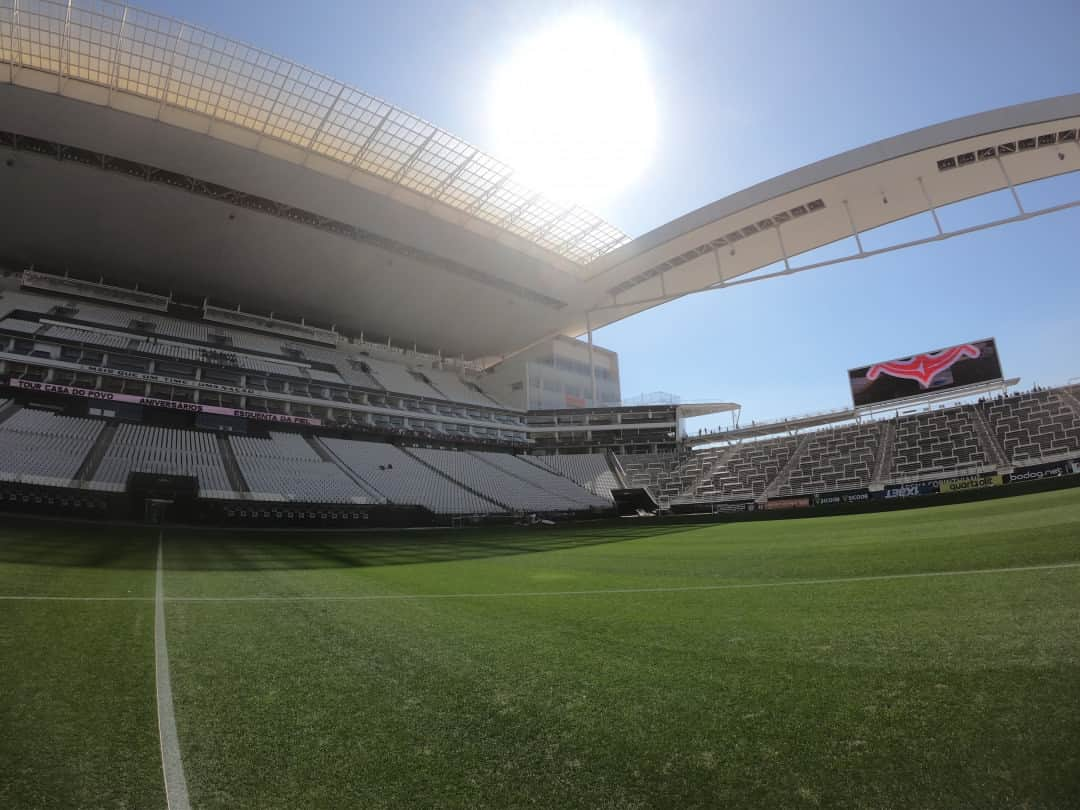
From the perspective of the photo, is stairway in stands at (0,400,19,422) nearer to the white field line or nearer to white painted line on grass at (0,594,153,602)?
white painted line on grass at (0,594,153,602)

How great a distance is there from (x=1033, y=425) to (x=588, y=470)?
89.8ft

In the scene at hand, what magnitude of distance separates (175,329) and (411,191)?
803 inches

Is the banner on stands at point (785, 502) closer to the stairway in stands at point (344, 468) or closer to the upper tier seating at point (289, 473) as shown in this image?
the stairway in stands at point (344, 468)

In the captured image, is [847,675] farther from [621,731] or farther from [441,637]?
[441,637]

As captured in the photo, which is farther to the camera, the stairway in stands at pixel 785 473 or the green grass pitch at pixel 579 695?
the stairway in stands at pixel 785 473

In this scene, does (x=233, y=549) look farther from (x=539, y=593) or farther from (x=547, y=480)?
(x=547, y=480)

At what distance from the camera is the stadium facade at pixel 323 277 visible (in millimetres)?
23328

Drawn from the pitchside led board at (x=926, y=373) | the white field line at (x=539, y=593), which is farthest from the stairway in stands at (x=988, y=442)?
the white field line at (x=539, y=593)

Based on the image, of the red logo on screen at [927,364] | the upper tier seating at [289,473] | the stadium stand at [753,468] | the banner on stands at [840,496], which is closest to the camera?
the upper tier seating at [289,473]

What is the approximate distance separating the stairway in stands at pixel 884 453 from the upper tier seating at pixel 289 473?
28.2 metres

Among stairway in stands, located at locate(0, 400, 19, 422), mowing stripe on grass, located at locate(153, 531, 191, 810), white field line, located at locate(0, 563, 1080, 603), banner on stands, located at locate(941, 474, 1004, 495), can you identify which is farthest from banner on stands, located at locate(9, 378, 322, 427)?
banner on stands, located at locate(941, 474, 1004, 495)

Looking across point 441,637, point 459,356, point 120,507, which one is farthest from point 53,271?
point 441,637

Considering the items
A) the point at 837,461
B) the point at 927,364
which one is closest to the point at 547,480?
the point at 837,461

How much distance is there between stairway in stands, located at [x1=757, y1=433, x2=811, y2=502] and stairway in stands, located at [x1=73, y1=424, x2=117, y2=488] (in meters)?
34.9
